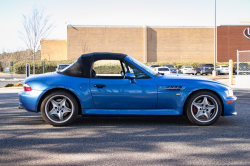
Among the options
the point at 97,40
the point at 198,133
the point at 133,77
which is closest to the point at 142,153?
the point at 198,133

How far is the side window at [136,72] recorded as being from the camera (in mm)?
6289

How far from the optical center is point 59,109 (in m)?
6.22

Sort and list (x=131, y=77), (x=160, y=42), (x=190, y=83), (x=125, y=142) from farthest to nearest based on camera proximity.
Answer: (x=160, y=42)
(x=190, y=83)
(x=131, y=77)
(x=125, y=142)

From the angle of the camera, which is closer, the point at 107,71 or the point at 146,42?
the point at 107,71

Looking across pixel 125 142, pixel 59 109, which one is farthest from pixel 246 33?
pixel 125 142

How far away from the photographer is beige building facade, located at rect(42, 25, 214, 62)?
5312cm

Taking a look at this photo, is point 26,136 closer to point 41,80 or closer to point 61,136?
point 61,136

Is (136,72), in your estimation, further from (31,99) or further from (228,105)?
(31,99)

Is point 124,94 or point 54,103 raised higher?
point 124,94

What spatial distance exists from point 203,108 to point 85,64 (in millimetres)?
2584

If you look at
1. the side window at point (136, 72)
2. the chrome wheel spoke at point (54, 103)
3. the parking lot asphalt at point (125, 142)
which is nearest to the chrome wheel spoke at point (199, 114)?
the parking lot asphalt at point (125, 142)

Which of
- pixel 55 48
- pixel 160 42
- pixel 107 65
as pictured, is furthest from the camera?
pixel 55 48

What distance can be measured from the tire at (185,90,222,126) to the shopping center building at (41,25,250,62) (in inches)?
1853

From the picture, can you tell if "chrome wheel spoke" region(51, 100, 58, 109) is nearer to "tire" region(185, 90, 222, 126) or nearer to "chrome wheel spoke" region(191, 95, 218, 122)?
"tire" region(185, 90, 222, 126)
